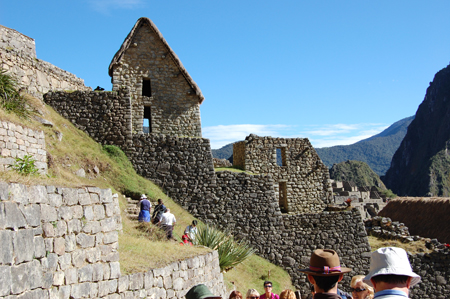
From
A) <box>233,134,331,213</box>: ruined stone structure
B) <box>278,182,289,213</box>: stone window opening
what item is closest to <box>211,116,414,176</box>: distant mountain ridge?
<box>233,134,331,213</box>: ruined stone structure

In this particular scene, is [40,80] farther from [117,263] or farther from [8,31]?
[117,263]

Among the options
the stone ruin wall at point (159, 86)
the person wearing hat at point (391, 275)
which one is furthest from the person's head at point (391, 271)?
the stone ruin wall at point (159, 86)

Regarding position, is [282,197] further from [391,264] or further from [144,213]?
[391,264]

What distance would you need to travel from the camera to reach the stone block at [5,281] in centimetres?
422

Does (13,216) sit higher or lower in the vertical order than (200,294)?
higher

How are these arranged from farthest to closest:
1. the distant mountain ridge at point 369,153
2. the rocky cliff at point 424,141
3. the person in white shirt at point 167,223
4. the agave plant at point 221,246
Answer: the distant mountain ridge at point 369,153 → the rocky cliff at point 424,141 → the agave plant at point 221,246 → the person in white shirt at point 167,223

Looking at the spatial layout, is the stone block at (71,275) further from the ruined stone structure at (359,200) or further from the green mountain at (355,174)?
the green mountain at (355,174)

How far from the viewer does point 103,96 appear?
14.8m

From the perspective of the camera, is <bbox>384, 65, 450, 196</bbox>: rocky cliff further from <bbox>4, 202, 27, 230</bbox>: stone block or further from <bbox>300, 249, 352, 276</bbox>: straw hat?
<bbox>4, 202, 27, 230</bbox>: stone block

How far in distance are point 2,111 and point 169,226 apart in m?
5.12

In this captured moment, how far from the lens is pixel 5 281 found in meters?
4.27

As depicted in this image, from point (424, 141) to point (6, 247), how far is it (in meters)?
136

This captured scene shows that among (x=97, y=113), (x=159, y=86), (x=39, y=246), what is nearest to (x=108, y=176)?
(x=97, y=113)

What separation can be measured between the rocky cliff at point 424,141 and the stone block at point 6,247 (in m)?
104
